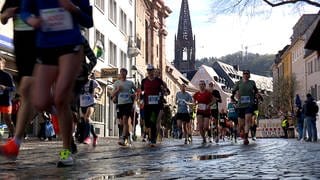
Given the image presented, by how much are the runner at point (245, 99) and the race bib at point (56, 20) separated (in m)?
11.0

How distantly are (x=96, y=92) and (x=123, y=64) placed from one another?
34325mm

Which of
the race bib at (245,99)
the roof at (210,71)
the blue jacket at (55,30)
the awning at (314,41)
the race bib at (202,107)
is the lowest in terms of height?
the race bib at (202,107)

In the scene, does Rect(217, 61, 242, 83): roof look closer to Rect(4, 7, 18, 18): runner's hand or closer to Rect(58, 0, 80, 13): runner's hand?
Rect(4, 7, 18, 18): runner's hand

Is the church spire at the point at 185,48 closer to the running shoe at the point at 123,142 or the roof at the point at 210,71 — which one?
the roof at the point at 210,71

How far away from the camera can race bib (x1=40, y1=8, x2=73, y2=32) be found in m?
6.12

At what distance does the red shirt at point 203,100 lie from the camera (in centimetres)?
1858

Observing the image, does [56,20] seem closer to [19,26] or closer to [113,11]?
[19,26]

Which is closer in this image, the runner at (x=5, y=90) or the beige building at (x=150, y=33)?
the runner at (x=5, y=90)

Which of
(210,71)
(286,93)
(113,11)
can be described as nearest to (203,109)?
(113,11)

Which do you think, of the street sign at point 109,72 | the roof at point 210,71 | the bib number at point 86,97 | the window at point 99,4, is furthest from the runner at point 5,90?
the roof at point 210,71

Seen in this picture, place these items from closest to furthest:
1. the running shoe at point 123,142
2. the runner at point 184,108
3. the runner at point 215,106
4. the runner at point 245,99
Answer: the running shoe at point 123,142
the runner at point 245,99
the runner at point 184,108
the runner at point 215,106

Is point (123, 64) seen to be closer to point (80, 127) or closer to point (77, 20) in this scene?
point (80, 127)

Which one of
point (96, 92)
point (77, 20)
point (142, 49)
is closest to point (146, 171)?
point (77, 20)

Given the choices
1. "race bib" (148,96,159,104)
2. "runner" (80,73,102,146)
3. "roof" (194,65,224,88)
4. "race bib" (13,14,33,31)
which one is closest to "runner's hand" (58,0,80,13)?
"race bib" (13,14,33,31)
